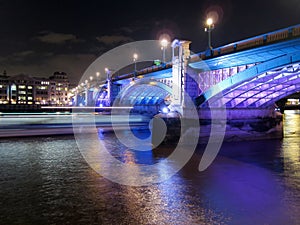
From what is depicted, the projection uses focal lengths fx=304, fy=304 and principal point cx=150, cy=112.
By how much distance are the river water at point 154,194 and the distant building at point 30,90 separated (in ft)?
363

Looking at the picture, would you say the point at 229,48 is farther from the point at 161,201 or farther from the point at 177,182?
the point at 161,201

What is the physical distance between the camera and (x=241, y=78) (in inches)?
765

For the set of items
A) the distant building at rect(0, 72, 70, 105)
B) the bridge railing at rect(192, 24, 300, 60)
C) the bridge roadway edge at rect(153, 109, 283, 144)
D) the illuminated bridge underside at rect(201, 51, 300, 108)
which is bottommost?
the bridge roadway edge at rect(153, 109, 283, 144)

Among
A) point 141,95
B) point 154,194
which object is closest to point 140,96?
point 141,95

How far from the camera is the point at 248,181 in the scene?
11117 millimetres

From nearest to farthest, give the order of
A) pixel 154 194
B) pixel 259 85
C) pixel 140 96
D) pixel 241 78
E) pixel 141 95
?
pixel 154 194
pixel 241 78
pixel 259 85
pixel 141 95
pixel 140 96

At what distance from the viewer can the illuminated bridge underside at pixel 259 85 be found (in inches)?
683

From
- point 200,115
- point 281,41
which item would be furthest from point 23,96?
point 281,41

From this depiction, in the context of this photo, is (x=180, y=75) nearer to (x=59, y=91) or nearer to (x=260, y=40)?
(x=260, y=40)

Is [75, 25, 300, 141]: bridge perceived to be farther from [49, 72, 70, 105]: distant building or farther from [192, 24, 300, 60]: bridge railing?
[49, 72, 70, 105]: distant building

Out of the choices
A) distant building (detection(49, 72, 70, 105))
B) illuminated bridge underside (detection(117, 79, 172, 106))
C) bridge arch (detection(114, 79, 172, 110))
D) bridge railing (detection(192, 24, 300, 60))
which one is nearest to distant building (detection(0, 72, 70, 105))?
distant building (detection(49, 72, 70, 105))

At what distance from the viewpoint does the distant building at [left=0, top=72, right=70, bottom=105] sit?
120m

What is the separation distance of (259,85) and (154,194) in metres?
15.8

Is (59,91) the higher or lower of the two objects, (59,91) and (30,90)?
the higher
